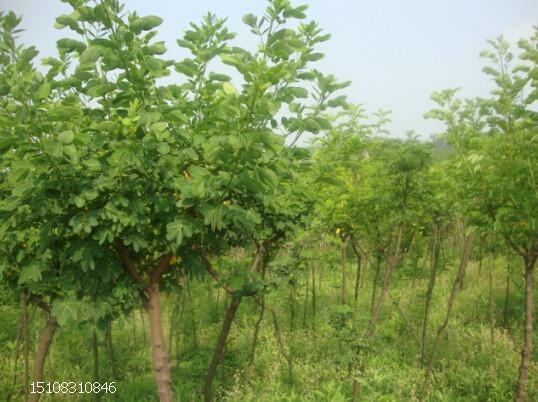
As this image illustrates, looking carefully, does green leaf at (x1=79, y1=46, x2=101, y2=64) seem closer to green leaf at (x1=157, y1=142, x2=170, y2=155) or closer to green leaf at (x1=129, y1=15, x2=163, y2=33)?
green leaf at (x1=129, y1=15, x2=163, y2=33)

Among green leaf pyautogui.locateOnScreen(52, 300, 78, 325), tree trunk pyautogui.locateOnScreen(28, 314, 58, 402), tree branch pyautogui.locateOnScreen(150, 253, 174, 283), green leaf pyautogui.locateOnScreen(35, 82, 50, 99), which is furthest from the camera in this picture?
tree trunk pyautogui.locateOnScreen(28, 314, 58, 402)

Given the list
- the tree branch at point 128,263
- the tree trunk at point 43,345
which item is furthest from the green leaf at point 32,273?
the tree trunk at point 43,345

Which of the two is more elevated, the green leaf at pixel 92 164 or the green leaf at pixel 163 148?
the green leaf at pixel 163 148

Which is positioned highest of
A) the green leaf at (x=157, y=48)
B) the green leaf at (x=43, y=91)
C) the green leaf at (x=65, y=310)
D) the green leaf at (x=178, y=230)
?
the green leaf at (x=157, y=48)

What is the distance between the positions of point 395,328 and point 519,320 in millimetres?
2291

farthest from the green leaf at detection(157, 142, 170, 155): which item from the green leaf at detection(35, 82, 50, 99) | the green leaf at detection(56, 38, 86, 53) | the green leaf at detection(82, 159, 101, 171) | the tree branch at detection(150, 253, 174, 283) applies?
the tree branch at detection(150, 253, 174, 283)

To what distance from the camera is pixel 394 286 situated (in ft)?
32.0

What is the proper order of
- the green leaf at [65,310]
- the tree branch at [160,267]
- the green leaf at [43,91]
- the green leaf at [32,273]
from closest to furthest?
the green leaf at [43,91] → the green leaf at [65,310] → the green leaf at [32,273] → the tree branch at [160,267]

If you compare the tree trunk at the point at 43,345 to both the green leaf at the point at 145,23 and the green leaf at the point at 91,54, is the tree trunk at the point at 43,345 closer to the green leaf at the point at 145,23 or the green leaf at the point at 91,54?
the green leaf at the point at 91,54

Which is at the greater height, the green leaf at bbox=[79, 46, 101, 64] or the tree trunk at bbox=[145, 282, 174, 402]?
the green leaf at bbox=[79, 46, 101, 64]

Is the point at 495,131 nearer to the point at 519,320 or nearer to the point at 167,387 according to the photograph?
the point at 167,387

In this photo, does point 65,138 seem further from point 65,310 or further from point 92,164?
point 65,310

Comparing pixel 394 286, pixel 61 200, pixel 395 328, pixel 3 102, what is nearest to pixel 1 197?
pixel 3 102

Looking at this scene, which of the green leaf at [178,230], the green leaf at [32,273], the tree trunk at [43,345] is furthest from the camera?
the tree trunk at [43,345]
